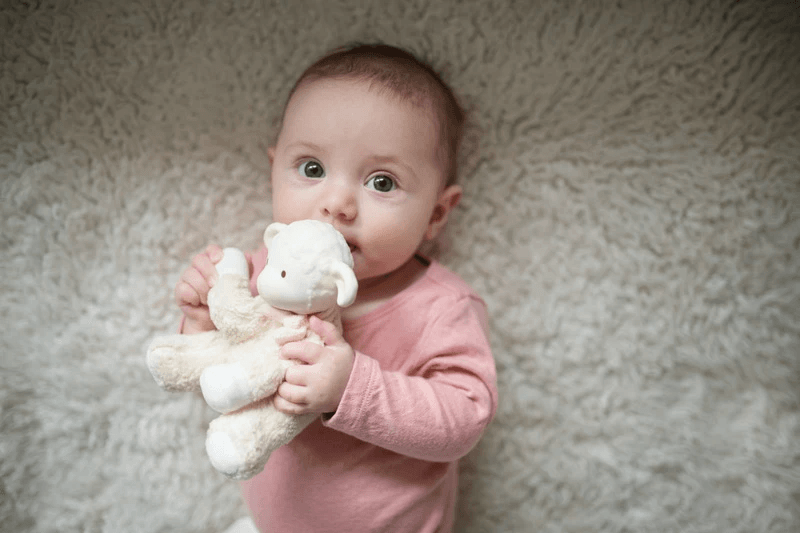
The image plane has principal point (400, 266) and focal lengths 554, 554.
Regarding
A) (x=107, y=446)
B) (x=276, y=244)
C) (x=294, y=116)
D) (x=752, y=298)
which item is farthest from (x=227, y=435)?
(x=752, y=298)

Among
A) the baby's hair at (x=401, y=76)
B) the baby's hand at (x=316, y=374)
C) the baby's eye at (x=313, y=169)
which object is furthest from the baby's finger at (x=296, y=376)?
the baby's hair at (x=401, y=76)

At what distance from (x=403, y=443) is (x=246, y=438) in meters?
0.23

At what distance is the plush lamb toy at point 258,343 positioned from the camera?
1.91 feet

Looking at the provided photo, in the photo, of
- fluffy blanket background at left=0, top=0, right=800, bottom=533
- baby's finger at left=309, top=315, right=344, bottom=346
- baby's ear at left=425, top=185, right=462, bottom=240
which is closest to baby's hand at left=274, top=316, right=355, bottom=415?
baby's finger at left=309, top=315, right=344, bottom=346

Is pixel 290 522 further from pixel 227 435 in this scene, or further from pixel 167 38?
pixel 167 38

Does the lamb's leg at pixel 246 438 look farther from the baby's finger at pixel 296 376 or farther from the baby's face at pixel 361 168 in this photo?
the baby's face at pixel 361 168

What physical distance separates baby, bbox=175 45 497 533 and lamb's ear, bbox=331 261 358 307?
0.48 feet

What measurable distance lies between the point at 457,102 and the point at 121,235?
65cm

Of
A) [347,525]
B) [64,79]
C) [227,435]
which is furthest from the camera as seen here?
[64,79]

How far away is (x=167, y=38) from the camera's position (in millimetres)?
982

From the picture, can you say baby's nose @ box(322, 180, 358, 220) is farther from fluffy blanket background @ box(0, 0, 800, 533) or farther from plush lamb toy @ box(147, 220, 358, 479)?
fluffy blanket background @ box(0, 0, 800, 533)

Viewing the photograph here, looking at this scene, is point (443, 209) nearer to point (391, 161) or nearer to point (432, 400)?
point (391, 161)

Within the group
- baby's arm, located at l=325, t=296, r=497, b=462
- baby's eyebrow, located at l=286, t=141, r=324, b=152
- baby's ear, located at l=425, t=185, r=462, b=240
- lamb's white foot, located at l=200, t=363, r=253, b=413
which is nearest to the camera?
lamb's white foot, located at l=200, t=363, r=253, b=413

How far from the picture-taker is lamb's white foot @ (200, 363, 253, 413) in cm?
57
